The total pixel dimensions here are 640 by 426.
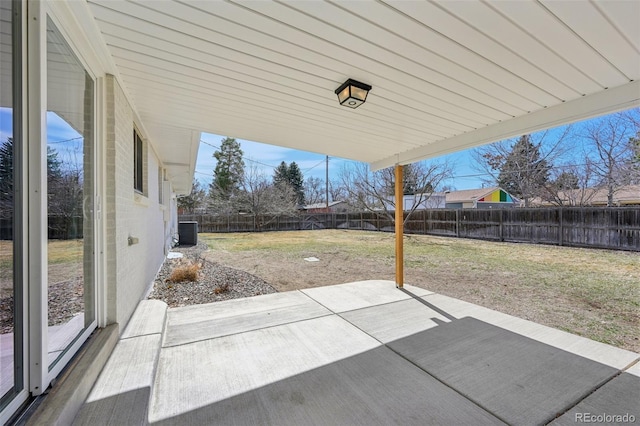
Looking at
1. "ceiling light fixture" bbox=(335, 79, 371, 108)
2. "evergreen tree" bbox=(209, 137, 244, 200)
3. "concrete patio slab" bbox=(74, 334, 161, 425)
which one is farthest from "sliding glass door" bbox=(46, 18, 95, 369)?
"evergreen tree" bbox=(209, 137, 244, 200)

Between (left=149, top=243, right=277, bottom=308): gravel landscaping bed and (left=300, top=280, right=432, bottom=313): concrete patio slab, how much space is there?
1.01m

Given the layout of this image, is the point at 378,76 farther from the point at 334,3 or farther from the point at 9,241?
the point at 9,241

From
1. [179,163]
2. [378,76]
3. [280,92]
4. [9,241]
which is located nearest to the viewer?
[9,241]

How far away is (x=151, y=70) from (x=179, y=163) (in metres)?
5.21

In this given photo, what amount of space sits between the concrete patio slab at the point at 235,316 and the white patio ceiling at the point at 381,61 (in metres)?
2.30

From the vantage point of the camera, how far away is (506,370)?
2.23m

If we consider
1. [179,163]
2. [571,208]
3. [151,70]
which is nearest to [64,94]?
[151,70]

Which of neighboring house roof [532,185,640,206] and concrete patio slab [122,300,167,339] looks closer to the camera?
concrete patio slab [122,300,167,339]

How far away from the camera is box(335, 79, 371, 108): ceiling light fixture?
2.39m

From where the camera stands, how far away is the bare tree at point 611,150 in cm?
1016

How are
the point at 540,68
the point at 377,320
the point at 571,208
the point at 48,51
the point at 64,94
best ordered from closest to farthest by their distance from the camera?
the point at 48,51, the point at 64,94, the point at 540,68, the point at 377,320, the point at 571,208

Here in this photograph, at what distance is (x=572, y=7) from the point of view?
61.5 inches

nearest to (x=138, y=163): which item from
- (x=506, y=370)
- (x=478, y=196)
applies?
(x=506, y=370)

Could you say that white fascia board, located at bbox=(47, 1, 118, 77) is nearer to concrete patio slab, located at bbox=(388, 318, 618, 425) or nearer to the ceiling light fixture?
the ceiling light fixture
